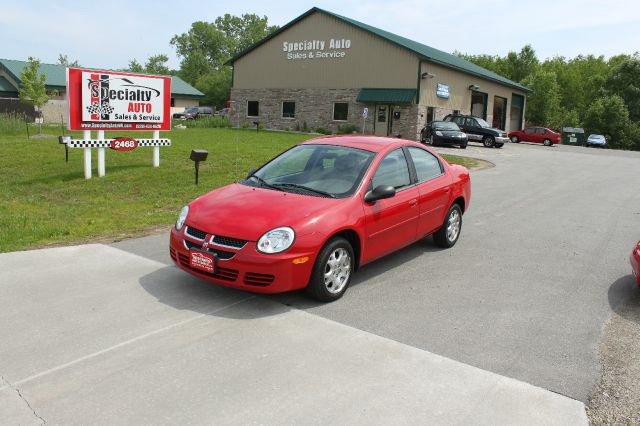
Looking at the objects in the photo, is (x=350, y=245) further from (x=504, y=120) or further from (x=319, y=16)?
(x=504, y=120)

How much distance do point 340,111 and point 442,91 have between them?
6.74 m

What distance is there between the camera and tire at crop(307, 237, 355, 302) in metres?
4.95

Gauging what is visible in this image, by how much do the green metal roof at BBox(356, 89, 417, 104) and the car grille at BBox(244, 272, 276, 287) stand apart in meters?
28.7

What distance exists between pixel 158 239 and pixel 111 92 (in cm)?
743

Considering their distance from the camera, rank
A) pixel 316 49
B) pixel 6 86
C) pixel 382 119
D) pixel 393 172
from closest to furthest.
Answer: pixel 393 172
pixel 382 119
pixel 316 49
pixel 6 86

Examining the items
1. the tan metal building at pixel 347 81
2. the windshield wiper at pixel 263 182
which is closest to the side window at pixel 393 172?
the windshield wiper at pixel 263 182

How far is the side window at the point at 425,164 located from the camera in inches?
263

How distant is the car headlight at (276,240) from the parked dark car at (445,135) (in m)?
23.9

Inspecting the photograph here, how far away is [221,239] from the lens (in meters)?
4.89

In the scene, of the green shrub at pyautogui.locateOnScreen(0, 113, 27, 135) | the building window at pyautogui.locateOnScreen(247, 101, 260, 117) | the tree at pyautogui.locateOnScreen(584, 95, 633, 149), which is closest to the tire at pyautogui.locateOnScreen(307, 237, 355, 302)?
the green shrub at pyautogui.locateOnScreen(0, 113, 27, 135)

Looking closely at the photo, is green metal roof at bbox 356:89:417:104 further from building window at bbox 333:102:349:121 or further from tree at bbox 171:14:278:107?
tree at bbox 171:14:278:107

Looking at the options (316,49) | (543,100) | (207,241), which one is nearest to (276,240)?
(207,241)

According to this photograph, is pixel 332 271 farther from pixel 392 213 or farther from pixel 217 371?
pixel 217 371

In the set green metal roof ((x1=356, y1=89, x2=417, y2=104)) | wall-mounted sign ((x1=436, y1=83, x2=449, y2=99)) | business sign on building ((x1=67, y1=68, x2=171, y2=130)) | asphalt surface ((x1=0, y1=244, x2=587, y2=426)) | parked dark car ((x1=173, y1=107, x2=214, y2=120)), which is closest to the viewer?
asphalt surface ((x1=0, y1=244, x2=587, y2=426))
